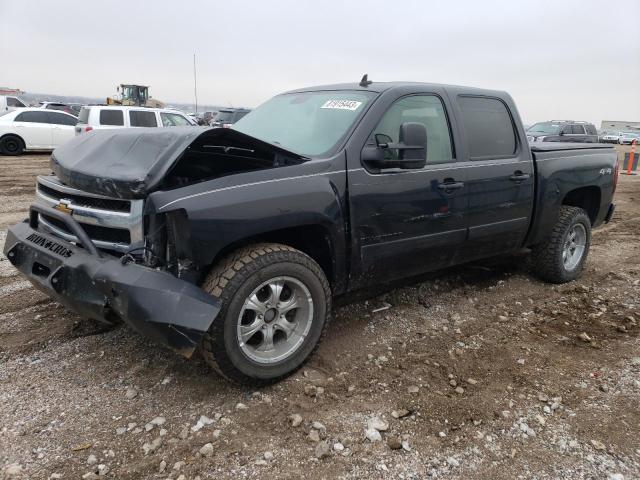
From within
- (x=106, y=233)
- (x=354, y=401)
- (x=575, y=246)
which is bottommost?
(x=354, y=401)

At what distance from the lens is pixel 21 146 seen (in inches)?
620

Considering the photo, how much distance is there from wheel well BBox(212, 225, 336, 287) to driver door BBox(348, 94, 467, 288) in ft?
0.63

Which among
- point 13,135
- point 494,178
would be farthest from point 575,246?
point 13,135

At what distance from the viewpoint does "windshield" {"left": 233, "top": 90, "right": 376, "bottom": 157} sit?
11.0ft

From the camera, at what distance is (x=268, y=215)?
2770mm

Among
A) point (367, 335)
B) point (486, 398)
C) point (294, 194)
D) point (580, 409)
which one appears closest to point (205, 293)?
point (294, 194)

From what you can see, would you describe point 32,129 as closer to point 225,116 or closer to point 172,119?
point 172,119

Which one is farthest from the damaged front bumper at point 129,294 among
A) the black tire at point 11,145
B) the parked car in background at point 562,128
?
the parked car in background at point 562,128

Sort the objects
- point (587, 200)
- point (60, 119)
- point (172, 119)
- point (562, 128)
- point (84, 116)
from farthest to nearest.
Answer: point (562, 128) < point (60, 119) < point (172, 119) < point (84, 116) < point (587, 200)

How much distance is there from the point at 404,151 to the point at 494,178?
4.07 ft

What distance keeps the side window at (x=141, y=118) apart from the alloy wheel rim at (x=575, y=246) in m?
11.5

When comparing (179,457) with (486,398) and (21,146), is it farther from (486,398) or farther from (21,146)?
(21,146)

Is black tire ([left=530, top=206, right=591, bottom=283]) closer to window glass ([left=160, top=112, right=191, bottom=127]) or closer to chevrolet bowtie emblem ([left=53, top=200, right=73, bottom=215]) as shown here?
chevrolet bowtie emblem ([left=53, top=200, right=73, bottom=215])

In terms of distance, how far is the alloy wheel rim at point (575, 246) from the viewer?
506 centimetres
